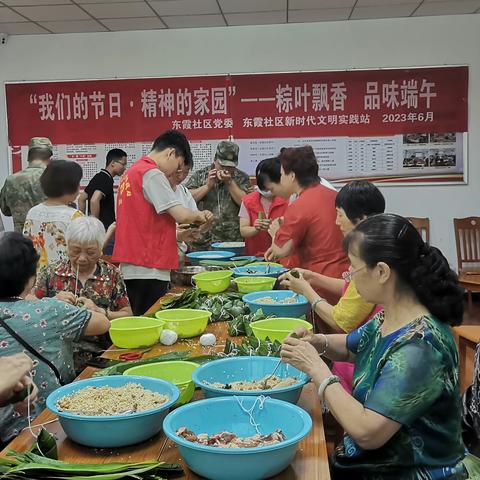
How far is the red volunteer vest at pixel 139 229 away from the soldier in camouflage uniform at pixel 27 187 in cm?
132

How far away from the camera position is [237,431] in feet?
4.25

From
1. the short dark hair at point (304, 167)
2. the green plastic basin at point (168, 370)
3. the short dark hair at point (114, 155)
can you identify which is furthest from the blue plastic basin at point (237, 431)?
the short dark hair at point (114, 155)

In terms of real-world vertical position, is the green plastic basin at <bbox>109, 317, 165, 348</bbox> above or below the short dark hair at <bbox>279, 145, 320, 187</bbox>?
below

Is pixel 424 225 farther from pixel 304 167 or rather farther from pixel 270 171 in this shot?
pixel 304 167

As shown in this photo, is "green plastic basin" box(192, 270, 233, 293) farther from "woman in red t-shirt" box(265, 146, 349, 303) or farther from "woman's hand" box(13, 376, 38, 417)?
"woman's hand" box(13, 376, 38, 417)

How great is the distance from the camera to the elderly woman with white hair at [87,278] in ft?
7.61

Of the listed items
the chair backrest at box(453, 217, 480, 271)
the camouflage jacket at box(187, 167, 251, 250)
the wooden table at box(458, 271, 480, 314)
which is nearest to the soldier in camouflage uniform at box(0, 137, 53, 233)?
the camouflage jacket at box(187, 167, 251, 250)

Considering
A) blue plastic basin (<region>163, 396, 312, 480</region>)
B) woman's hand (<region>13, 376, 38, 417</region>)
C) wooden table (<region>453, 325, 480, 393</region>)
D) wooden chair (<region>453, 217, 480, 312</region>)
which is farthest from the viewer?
wooden chair (<region>453, 217, 480, 312</region>)

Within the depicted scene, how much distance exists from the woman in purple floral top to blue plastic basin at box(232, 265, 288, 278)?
4.22 feet

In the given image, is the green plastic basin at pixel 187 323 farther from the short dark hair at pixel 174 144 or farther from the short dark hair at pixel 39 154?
the short dark hair at pixel 39 154

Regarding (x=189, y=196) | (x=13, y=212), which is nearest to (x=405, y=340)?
(x=189, y=196)

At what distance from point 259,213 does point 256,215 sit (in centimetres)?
8

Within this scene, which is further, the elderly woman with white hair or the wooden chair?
the wooden chair

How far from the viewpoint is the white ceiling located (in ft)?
16.2
